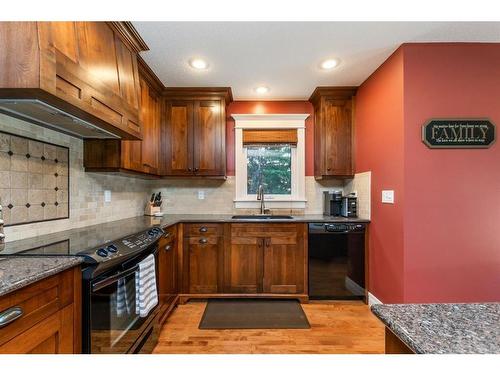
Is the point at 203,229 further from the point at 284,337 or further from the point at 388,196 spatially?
the point at 388,196

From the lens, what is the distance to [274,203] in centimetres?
360

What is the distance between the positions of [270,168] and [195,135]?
1113 millimetres

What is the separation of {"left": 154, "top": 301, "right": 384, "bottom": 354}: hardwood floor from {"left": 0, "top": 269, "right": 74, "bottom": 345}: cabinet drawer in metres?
1.17

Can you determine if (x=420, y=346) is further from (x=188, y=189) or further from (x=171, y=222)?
(x=188, y=189)

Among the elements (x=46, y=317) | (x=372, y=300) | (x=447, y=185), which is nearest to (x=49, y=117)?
(x=46, y=317)

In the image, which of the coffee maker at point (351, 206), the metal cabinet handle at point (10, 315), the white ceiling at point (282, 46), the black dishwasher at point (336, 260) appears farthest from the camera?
the coffee maker at point (351, 206)

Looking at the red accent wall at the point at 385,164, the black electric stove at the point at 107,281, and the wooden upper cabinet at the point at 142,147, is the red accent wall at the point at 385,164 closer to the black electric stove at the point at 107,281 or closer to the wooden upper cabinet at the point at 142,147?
the black electric stove at the point at 107,281

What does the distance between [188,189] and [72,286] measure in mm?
2444

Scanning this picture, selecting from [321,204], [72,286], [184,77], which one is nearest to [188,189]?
[184,77]

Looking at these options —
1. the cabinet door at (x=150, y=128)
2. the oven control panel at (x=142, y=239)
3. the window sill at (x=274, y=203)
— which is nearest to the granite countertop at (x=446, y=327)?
the oven control panel at (x=142, y=239)

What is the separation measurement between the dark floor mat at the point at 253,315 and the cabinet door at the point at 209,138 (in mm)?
1508

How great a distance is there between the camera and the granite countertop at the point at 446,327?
1.83 feet

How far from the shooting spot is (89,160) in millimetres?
2242

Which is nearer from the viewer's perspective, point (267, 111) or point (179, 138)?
point (179, 138)
